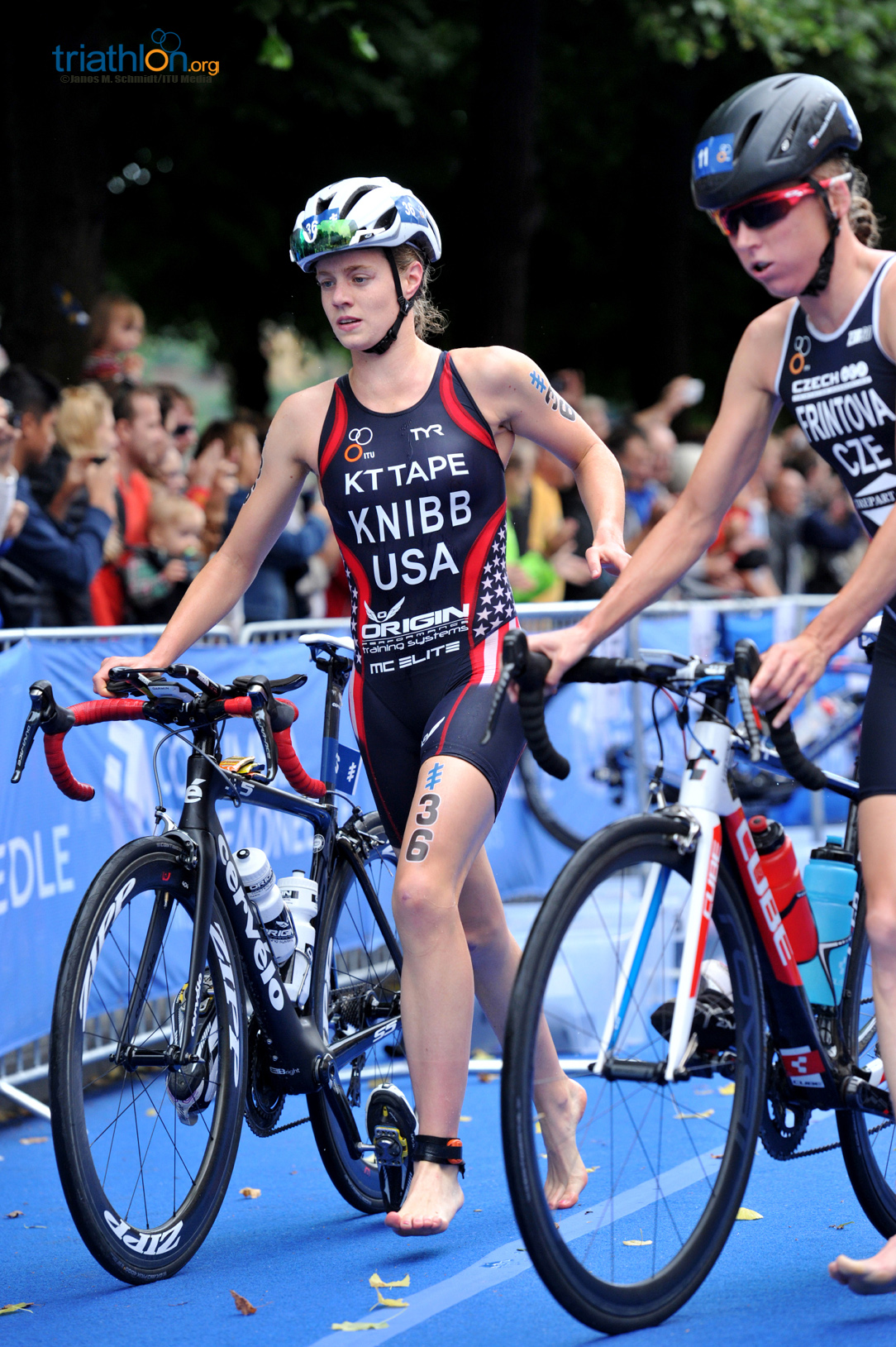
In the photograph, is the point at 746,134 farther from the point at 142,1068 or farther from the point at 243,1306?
the point at 243,1306

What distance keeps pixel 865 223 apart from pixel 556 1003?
12.8 ft

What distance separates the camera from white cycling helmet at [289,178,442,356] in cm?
427

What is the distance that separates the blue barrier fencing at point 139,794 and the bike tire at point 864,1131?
5.44 feet

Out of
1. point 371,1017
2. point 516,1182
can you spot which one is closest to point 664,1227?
point 516,1182

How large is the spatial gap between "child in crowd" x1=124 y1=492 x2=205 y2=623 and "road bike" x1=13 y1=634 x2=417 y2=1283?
3395 millimetres

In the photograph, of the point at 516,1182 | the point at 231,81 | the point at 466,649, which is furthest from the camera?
the point at 231,81

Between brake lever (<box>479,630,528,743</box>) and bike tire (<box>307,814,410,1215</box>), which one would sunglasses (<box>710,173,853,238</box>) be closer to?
brake lever (<box>479,630,528,743</box>)

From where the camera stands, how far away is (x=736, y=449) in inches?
153

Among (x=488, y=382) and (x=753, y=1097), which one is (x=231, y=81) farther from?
(x=753, y=1097)

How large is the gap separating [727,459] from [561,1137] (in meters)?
1.76

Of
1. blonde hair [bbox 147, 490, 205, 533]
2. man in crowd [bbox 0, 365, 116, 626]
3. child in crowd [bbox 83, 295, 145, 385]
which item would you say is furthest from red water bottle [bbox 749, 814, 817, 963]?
child in crowd [bbox 83, 295, 145, 385]

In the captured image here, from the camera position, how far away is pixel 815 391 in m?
3.77

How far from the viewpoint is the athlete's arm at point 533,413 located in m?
4.45

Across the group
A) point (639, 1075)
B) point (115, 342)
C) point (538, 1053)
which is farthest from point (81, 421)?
point (639, 1075)
